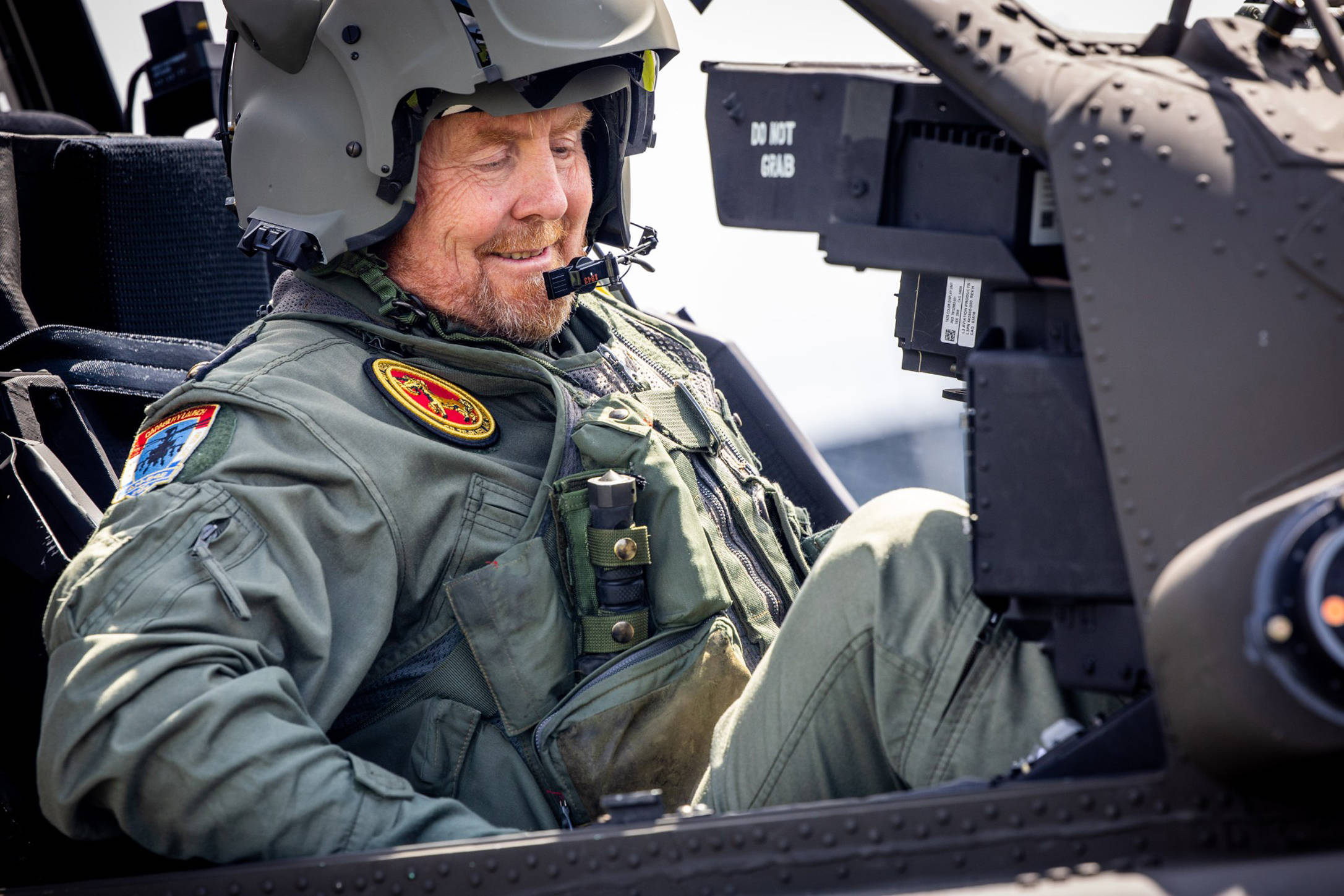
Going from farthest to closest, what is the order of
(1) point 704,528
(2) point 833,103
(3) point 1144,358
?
1. (1) point 704,528
2. (2) point 833,103
3. (3) point 1144,358

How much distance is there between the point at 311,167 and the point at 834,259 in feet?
3.20

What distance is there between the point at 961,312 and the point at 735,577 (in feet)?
1.85

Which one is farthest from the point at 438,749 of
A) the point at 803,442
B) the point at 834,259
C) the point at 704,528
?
the point at 803,442

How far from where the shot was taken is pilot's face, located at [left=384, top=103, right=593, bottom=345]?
6.39 ft

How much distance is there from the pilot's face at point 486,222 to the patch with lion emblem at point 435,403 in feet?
0.63

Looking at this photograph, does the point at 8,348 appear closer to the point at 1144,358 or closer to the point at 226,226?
the point at 226,226

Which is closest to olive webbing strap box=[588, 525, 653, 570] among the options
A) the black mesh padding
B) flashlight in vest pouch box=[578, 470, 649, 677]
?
flashlight in vest pouch box=[578, 470, 649, 677]

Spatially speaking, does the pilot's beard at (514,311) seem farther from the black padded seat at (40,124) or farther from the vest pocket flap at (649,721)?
the black padded seat at (40,124)

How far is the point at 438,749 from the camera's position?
63.2 inches

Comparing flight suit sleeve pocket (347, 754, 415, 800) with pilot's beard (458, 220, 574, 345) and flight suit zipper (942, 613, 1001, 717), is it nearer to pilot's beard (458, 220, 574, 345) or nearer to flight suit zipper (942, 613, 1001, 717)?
flight suit zipper (942, 613, 1001, 717)

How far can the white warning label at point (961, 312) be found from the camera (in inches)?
77.5

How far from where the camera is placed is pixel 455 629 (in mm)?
1656

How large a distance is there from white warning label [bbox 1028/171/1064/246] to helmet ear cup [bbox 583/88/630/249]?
1119 mm

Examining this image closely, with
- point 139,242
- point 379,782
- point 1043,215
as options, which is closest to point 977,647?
point 1043,215
